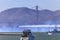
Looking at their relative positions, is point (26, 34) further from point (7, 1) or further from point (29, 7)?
point (7, 1)

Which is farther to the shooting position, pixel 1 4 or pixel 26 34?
pixel 1 4

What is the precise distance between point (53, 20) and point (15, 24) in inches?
38.5

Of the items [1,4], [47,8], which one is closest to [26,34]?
[47,8]

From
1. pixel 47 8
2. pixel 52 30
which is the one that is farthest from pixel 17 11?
pixel 52 30

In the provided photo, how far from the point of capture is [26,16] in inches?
151

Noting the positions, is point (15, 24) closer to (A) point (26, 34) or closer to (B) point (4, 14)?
(B) point (4, 14)

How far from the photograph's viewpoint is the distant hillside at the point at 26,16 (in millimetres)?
3789

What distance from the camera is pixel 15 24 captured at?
3.83 meters

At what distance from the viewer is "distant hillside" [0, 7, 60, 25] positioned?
12.4 ft

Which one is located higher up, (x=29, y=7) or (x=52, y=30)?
(x=29, y=7)

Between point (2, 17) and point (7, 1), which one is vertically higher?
point (7, 1)

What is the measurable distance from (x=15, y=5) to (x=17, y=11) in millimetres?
169

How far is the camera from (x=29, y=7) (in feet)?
12.5

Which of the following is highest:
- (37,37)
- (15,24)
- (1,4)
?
(1,4)
